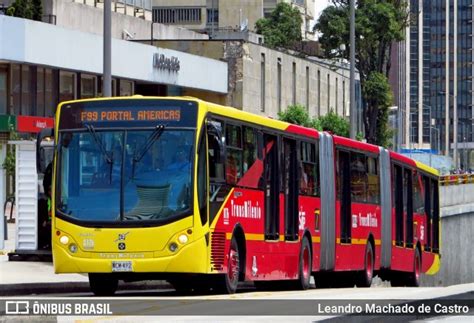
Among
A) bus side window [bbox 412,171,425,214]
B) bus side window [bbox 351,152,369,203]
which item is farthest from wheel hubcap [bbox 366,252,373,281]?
bus side window [bbox 412,171,425,214]

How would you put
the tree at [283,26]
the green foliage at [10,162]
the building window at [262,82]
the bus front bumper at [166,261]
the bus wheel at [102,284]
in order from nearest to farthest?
the bus front bumper at [166,261] → the bus wheel at [102,284] → the green foliage at [10,162] → the building window at [262,82] → the tree at [283,26]

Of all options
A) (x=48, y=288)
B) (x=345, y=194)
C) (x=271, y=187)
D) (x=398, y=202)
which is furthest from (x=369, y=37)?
(x=48, y=288)

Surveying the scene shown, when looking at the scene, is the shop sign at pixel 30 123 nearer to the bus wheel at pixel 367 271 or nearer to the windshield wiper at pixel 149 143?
the bus wheel at pixel 367 271

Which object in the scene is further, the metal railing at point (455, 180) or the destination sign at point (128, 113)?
the metal railing at point (455, 180)

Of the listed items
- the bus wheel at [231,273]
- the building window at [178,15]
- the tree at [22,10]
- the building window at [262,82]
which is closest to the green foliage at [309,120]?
the building window at [262,82]

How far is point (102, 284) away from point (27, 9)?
1330 inches

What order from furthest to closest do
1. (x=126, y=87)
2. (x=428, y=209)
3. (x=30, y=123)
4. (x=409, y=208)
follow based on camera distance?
(x=126, y=87), (x=30, y=123), (x=428, y=209), (x=409, y=208)

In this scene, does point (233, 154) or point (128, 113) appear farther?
point (233, 154)

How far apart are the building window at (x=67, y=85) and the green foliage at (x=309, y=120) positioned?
42.8ft

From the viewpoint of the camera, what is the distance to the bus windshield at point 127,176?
22531mm

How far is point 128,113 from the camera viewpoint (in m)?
23.2

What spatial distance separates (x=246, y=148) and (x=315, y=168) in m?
4.77

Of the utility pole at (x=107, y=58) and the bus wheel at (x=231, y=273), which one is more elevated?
the utility pole at (x=107, y=58)

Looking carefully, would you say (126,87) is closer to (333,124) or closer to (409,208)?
(333,124)
